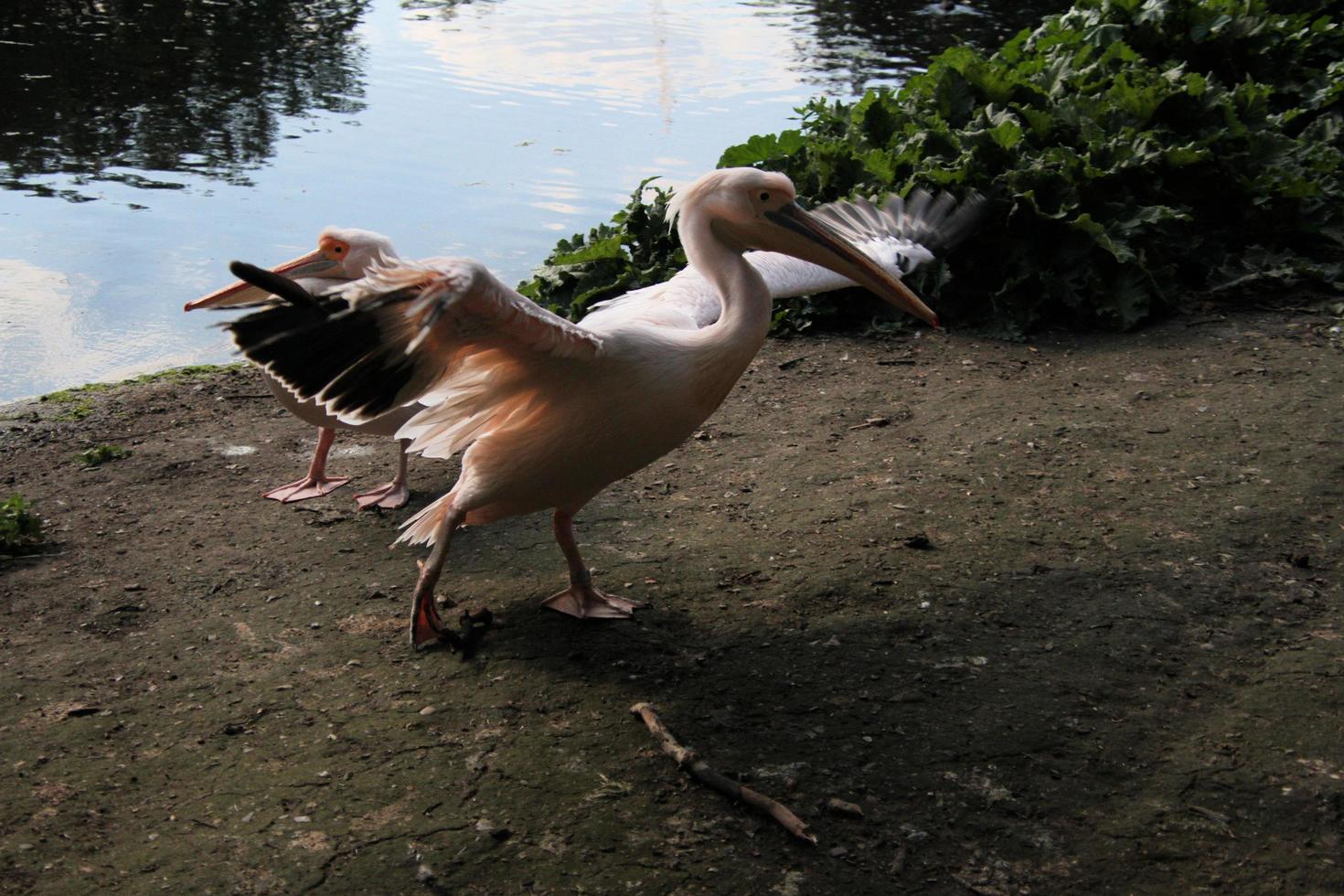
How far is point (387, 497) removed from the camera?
14.9 ft

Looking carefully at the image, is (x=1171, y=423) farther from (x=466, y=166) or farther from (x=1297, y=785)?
(x=466, y=166)

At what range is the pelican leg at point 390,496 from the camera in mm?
4520

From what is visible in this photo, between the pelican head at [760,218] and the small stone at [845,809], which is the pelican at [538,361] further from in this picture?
the small stone at [845,809]

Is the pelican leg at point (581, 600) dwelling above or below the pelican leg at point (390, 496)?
above

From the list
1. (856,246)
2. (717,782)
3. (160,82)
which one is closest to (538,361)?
(717,782)

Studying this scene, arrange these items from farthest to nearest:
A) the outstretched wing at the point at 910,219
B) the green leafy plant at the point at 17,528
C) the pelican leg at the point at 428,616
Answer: the outstretched wing at the point at 910,219, the green leafy plant at the point at 17,528, the pelican leg at the point at 428,616

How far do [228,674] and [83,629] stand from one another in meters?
A: 0.58

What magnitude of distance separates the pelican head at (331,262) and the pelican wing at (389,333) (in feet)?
5.95

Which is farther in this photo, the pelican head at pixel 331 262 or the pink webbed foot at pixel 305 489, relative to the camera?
the pelican head at pixel 331 262

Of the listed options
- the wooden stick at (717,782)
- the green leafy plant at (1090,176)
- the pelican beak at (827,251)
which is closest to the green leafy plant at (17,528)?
the wooden stick at (717,782)

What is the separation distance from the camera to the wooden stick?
8.82 ft

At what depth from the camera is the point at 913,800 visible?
2812mm

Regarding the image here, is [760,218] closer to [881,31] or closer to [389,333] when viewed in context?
[389,333]

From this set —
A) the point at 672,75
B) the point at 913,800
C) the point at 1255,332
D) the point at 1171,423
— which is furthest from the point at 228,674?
the point at 672,75
